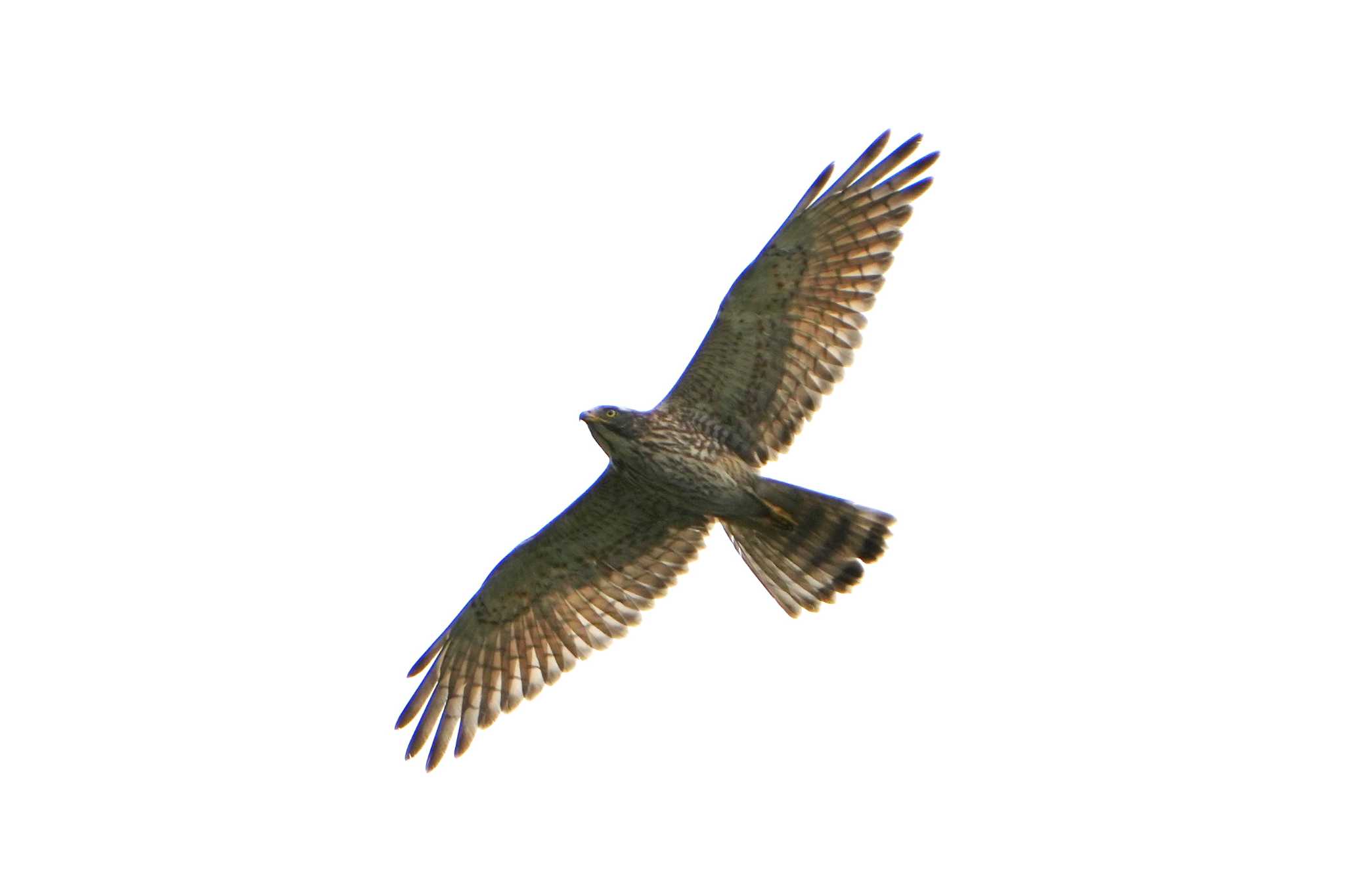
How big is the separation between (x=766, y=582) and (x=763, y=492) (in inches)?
28.7

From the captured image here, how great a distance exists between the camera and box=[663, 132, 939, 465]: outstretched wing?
12.5 metres

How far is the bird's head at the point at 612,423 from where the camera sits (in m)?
12.2

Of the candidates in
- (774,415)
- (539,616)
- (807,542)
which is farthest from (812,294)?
(539,616)

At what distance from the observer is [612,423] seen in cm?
1223

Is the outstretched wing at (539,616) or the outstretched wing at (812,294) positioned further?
the outstretched wing at (539,616)

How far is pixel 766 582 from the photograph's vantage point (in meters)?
12.9

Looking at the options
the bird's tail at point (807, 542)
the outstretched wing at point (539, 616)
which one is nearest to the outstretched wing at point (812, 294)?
the bird's tail at point (807, 542)

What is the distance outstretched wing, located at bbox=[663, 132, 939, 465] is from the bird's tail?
1.49 ft

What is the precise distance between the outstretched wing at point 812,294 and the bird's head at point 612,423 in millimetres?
461

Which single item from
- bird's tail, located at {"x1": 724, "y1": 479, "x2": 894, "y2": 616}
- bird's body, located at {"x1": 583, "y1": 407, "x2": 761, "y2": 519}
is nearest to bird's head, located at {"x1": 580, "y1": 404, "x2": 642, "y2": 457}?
bird's body, located at {"x1": 583, "y1": 407, "x2": 761, "y2": 519}

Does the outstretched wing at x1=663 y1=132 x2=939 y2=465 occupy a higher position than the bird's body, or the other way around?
the outstretched wing at x1=663 y1=132 x2=939 y2=465

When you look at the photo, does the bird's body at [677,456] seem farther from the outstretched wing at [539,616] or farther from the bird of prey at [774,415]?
the outstretched wing at [539,616]

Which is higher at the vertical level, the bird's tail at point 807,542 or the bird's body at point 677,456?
the bird's body at point 677,456

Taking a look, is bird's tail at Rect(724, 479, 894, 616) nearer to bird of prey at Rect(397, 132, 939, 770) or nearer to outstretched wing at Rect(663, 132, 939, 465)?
bird of prey at Rect(397, 132, 939, 770)
